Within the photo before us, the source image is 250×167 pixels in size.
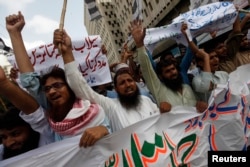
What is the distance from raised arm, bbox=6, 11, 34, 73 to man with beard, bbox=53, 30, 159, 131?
262 millimetres

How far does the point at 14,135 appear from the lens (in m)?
2.14

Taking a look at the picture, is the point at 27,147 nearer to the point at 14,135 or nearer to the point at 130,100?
the point at 14,135

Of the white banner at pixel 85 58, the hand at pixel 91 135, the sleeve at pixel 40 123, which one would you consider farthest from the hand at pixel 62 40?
the white banner at pixel 85 58

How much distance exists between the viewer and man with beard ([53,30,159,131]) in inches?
83.6

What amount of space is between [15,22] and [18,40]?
9.2 inches

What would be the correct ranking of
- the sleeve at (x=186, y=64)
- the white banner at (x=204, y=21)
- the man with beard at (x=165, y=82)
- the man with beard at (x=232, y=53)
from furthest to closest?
1. the white banner at (x=204, y=21)
2. the man with beard at (x=232, y=53)
3. the sleeve at (x=186, y=64)
4. the man with beard at (x=165, y=82)

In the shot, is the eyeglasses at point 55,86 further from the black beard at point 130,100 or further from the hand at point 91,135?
the black beard at point 130,100

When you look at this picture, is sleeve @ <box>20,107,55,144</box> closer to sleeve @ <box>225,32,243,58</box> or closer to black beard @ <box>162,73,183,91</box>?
black beard @ <box>162,73,183,91</box>

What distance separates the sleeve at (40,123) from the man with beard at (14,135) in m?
0.08

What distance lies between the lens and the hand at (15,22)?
2.32 m

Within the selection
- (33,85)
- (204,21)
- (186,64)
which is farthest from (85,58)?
(204,21)

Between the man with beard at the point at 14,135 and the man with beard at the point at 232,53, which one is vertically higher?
the man with beard at the point at 232,53

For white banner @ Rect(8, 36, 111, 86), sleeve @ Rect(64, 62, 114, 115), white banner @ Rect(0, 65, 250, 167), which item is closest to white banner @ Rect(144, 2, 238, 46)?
white banner @ Rect(8, 36, 111, 86)

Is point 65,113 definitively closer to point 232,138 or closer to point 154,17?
point 232,138
